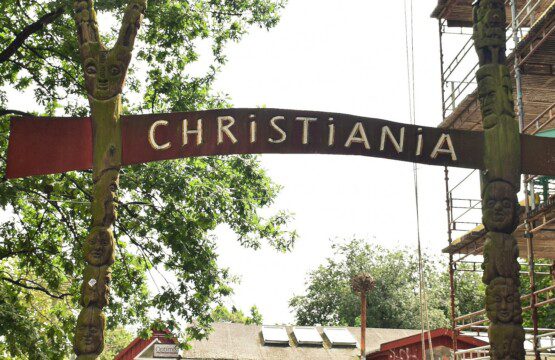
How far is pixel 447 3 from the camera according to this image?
20328 millimetres

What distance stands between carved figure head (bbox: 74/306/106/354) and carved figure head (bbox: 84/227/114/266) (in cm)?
46

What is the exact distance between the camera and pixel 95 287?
740 centimetres

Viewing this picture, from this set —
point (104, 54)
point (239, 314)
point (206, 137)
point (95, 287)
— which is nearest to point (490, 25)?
point (206, 137)

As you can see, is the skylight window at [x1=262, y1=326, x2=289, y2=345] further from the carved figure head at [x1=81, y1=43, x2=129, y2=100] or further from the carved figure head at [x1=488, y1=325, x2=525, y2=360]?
the carved figure head at [x1=81, y1=43, x2=129, y2=100]

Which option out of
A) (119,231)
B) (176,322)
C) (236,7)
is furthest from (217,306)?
(236,7)

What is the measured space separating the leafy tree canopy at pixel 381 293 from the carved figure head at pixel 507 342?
148 feet

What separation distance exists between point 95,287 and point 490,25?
4963 millimetres

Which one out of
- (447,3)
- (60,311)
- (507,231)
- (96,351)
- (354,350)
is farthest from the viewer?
(354,350)

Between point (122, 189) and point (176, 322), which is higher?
point (122, 189)

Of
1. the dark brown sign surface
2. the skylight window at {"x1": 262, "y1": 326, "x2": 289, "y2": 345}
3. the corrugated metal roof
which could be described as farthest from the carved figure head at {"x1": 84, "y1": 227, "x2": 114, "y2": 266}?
the skylight window at {"x1": 262, "y1": 326, "x2": 289, "y2": 345}

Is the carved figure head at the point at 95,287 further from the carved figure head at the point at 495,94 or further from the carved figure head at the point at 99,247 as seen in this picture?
the carved figure head at the point at 495,94

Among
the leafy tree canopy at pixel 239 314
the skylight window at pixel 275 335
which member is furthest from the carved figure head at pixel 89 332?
the skylight window at pixel 275 335

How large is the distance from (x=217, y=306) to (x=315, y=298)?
40877 millimetres

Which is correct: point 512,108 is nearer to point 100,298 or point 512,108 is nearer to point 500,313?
point 500,313
